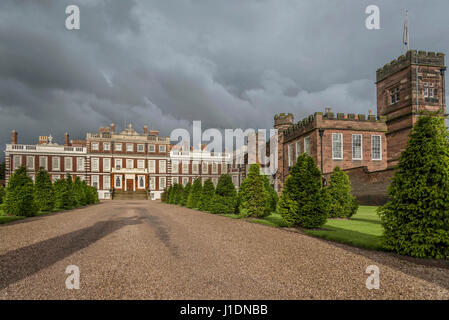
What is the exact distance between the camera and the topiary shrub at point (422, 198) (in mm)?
5926

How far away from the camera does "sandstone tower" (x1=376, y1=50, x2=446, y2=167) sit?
24016 millimetres

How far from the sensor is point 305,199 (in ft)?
34.3

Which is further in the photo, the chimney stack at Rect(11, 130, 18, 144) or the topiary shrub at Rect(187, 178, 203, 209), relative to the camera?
the chimney stack at Rect(11, 130, 18, 144)

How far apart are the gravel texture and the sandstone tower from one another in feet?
71.4

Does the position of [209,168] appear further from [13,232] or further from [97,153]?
[13,232]

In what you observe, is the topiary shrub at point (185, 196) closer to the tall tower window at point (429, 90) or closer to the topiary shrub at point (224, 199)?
the topiary shrub at point (224, 199)

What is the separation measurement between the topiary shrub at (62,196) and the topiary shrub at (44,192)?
2444mm

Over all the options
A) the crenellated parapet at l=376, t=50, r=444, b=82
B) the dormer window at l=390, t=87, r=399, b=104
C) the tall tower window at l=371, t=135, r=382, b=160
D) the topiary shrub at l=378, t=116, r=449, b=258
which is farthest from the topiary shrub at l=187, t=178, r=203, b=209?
the crenellated parapet at l=376, t=50, r=444, b=82

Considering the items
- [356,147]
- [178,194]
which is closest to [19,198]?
[178,194]

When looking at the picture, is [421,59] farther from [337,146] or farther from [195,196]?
[195,196]

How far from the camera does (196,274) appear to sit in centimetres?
484

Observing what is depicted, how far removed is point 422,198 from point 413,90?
22746 mm

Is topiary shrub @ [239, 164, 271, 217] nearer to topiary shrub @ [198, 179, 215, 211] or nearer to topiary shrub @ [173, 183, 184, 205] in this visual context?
topiary shrub @ [198, 179, 215, 211]

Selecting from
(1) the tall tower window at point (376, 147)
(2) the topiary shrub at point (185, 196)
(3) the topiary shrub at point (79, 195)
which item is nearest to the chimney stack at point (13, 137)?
(3) the topiary shrub at point (79, 195)
